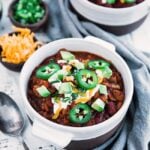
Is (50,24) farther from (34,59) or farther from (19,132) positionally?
(19,132)

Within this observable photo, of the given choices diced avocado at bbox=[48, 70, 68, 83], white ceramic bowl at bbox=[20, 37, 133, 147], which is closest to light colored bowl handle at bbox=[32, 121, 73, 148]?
white ceramic bowl at bbox=[20, 37, 133, 147]

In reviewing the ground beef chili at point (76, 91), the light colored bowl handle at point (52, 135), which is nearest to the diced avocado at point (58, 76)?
the ground beef chili at point (76, 91)

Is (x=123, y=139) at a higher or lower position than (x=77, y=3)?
lower

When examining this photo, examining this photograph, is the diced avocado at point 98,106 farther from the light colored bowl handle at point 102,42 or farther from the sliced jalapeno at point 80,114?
the light colored bowl handle at point 102,42

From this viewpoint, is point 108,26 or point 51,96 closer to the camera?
point 51,96

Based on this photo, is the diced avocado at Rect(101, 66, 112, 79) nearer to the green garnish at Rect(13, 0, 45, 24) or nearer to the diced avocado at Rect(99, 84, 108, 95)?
the diced avocado at Rect(99, 84, 108, 95)

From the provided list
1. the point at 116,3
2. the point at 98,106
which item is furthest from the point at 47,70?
the point at 116,3

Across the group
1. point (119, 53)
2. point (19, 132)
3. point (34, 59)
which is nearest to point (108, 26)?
point (119, 53)
